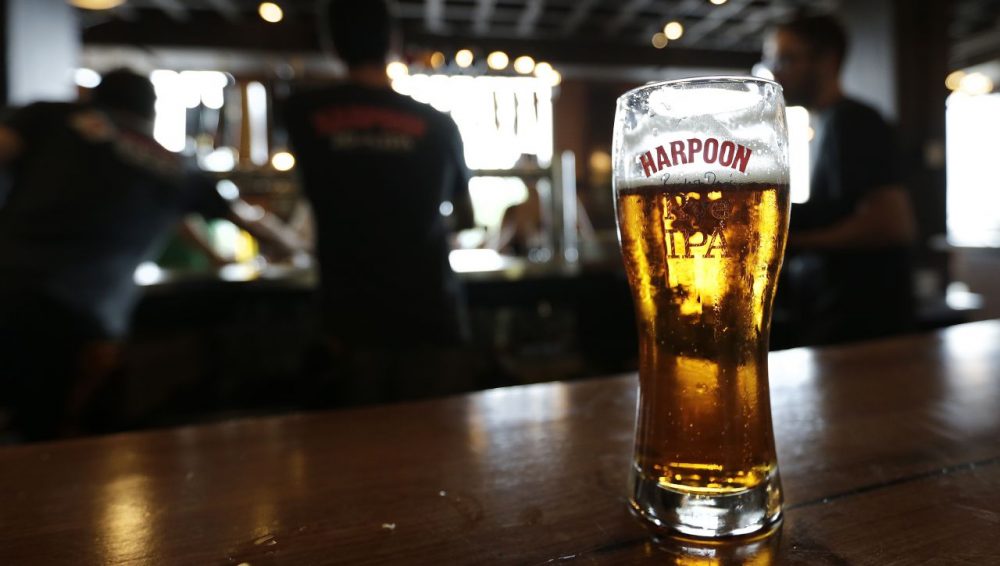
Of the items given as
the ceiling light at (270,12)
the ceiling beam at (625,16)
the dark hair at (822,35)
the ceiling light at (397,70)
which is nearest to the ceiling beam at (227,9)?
the ceiling light at (270,12)

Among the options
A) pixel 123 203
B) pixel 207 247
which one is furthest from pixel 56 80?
pixel 123 203

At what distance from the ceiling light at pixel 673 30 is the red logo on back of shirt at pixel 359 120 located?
6657 millimetres

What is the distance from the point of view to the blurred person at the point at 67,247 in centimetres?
195

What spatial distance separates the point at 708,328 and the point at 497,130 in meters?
6.57

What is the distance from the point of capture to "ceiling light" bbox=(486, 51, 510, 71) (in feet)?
19.5

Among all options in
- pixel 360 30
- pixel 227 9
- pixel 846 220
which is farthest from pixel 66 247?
pixel 227 9

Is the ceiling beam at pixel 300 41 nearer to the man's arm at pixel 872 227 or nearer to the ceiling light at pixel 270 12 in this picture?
the ceiling light at pixel 270 12

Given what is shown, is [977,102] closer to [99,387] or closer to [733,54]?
[733,54]

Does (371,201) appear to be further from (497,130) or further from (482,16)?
(482,16)

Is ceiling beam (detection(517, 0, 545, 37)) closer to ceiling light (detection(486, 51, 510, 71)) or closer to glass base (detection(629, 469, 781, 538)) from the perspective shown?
ceiling light (detection(486, 51, 510, 71))

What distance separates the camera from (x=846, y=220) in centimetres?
236

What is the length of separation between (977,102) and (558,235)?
8.96 meters

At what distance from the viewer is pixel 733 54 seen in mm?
7664

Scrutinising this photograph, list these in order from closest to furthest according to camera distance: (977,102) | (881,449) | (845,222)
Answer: (881,449), (845,222), (977,102)
